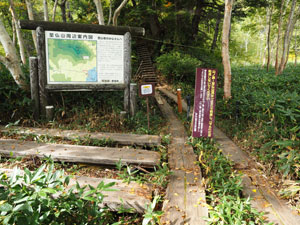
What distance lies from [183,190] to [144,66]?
482 inches

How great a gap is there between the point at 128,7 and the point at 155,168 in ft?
47.4

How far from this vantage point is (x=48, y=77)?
18.4ft

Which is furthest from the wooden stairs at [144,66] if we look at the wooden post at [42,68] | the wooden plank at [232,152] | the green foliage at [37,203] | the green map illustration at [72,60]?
the green foliage at [37,203]

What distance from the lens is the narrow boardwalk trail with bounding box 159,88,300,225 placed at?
2713 millimetres

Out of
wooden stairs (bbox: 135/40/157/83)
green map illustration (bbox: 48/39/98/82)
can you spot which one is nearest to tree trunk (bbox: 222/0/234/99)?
green map illustration (bbox: 48/39/98/82)

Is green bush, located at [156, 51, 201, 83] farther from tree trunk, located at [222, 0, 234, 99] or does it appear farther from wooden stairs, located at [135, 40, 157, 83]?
tree trunk, located at [222, 0, 234, 99]

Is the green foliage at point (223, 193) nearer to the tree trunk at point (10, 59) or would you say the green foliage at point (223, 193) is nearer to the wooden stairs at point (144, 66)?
the tree trunk at point (10, 59)

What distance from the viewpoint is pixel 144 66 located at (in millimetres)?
14531

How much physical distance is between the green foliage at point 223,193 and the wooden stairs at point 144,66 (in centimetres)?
928

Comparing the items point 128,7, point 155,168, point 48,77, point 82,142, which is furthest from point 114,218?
point 128,7

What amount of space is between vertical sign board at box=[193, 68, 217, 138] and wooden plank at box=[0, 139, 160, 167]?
4.33 ft

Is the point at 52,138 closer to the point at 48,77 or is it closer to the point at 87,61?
the point at 48,77

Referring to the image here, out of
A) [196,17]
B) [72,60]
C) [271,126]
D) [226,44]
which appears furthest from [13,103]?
[196,17]

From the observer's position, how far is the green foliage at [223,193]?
2576 millimetres
